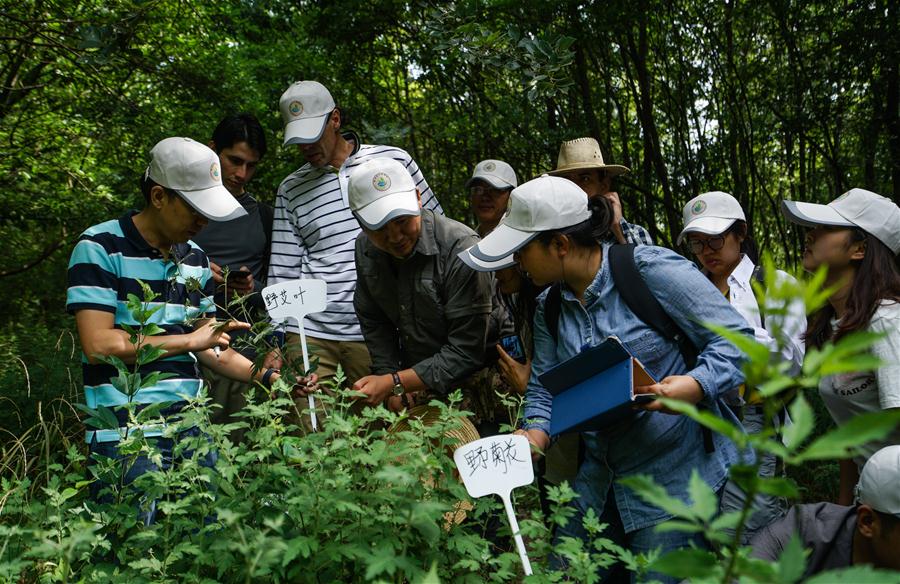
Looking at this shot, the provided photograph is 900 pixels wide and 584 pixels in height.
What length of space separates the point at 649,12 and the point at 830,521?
518 centimetres

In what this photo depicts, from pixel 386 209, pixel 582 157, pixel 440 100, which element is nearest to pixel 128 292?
pixel 386 209

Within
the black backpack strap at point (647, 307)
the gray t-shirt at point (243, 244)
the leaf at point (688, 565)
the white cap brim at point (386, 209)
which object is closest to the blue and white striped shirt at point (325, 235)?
the gray t-shirt at point (243, 244)

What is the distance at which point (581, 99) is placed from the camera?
7223 millimetres

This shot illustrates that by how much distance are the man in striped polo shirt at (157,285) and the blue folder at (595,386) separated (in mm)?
958

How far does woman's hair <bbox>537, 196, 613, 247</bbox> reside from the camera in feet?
7.68

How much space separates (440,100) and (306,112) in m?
4.12

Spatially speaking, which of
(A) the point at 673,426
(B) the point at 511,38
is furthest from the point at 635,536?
(B) the point at 511,38

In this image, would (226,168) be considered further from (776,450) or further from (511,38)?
(776,450)

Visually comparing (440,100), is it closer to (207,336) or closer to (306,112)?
(306,112)

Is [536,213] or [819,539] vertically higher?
[536,213]

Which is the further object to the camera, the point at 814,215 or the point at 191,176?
the point at 814,215

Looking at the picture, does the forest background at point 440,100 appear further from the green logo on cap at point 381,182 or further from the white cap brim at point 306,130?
the green logo on cap at point 381,182

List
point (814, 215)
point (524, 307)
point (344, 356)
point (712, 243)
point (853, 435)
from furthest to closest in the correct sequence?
point (344, 356)
point (712, 243)
point (524, 307)
point (814, 215)
point (853, 435)

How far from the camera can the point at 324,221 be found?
3.76 metres
